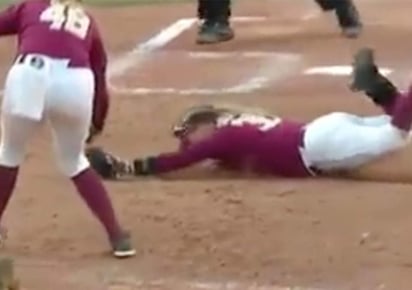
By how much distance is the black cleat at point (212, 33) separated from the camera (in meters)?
8.87

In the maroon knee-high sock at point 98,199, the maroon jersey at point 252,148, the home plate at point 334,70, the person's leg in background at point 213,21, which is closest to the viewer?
the maroon knee-high sock at point 98,199

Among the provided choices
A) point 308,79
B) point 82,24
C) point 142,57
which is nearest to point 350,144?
point 82,24

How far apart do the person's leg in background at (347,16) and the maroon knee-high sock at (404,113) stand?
3111 mm

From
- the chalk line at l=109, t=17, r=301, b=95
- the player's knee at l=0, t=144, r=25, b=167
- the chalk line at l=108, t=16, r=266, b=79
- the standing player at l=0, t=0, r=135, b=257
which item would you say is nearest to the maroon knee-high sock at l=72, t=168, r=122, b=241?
the standing player at l=0, t=0, r=135, b=257

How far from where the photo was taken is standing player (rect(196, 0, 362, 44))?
349 inches

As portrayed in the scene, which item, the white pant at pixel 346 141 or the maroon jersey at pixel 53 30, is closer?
the maroon jersey at pixel 53 30

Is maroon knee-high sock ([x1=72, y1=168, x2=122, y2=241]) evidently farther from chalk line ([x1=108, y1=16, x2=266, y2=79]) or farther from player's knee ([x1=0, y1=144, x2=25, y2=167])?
chalk line ([x1=108, y1=16, x2=266, y2=79])

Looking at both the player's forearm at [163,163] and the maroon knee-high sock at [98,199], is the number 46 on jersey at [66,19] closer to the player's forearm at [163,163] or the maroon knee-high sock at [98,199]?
the maroon knee-high sock at [98,199]

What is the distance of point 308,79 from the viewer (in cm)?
794

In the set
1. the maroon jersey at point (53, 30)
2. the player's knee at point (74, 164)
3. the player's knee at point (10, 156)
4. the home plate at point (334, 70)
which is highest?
the maroon jersey at point (53, 30)

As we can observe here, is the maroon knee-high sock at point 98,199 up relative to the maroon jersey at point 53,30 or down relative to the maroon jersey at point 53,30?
down

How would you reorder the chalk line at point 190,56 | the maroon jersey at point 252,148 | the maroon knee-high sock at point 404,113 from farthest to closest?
the chalk line at point 190,56, the maroon jersey at point 252,148, the maroon knee-high sock at point 404,113

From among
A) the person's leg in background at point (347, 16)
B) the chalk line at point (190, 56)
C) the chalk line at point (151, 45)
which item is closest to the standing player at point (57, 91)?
the chalk line at point (190, 56)

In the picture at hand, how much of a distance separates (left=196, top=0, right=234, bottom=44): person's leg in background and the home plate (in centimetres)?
89
